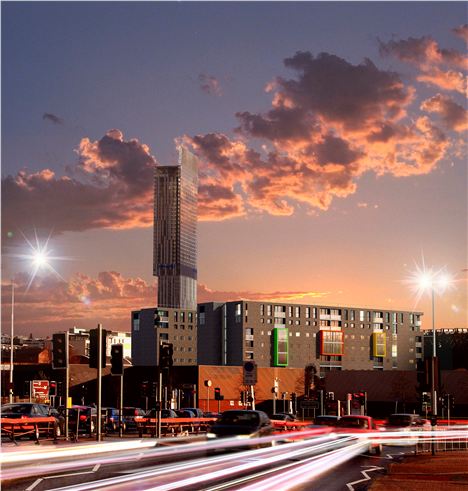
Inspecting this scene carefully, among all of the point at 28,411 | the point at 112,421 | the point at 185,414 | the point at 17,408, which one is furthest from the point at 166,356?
the point at 185,414

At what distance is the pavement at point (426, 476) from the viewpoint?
21.6 meters

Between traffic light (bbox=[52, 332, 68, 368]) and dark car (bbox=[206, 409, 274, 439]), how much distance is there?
24.6ft

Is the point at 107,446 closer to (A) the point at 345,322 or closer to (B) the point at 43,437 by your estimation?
(B) the point at 43,437

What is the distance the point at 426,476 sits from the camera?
81.9 ft

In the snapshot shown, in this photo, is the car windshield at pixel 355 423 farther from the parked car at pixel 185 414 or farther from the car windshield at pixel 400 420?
the parked car at pixel 185 414

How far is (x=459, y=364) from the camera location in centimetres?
18388

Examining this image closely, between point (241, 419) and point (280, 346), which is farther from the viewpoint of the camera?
point (280, 346)

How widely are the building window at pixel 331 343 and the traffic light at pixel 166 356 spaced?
498 feet

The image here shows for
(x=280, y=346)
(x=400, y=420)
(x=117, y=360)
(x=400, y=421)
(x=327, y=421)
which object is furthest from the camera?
(x=280, y=346)

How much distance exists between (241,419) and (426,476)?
7.44 metres

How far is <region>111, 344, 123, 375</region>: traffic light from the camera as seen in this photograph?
116 ft

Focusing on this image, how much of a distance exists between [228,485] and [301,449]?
13.3m

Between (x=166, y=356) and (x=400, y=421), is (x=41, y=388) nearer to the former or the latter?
(x=166, y=356)

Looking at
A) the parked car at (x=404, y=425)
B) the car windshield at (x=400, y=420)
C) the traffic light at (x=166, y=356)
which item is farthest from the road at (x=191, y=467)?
the car windshield at (x=400, y=420)
